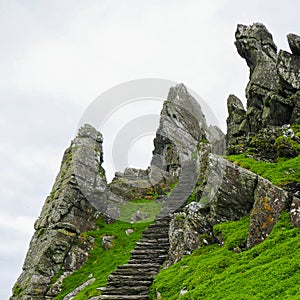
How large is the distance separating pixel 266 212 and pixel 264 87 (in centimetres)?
2135

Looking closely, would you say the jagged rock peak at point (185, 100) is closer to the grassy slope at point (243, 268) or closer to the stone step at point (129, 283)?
the grassy slope at point (243, 268)

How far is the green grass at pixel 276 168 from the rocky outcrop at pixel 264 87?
16.3 feet

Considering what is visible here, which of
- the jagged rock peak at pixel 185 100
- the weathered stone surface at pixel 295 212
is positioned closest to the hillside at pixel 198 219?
the weathered stone surface at pixel 295 212

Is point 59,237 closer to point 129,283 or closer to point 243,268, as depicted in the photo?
point 129,283

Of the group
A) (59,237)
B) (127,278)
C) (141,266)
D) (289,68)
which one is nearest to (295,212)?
(127,278)

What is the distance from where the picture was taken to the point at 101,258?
30.1 metres

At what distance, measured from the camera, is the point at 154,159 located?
6350cm

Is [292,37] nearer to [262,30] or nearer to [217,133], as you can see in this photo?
[262,30]

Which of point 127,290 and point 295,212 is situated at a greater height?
point 295,212

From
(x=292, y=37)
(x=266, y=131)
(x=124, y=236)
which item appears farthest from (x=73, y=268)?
(x=292, y=37)

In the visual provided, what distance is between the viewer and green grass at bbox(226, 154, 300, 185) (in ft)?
68.9

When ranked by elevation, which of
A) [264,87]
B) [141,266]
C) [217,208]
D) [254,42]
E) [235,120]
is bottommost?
[141,266]

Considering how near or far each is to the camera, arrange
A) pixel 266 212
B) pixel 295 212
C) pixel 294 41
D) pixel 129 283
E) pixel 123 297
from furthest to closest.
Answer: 1. pixel 294 41
2. pixel 129 283
3. pixel 123 297
4. pixel 266 212
5. pixel 295 212

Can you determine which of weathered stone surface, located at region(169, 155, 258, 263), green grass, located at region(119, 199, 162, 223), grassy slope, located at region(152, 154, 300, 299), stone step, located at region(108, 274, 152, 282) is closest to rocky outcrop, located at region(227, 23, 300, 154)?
weathered stone surface, located at region(169, 155, 258, 263)
